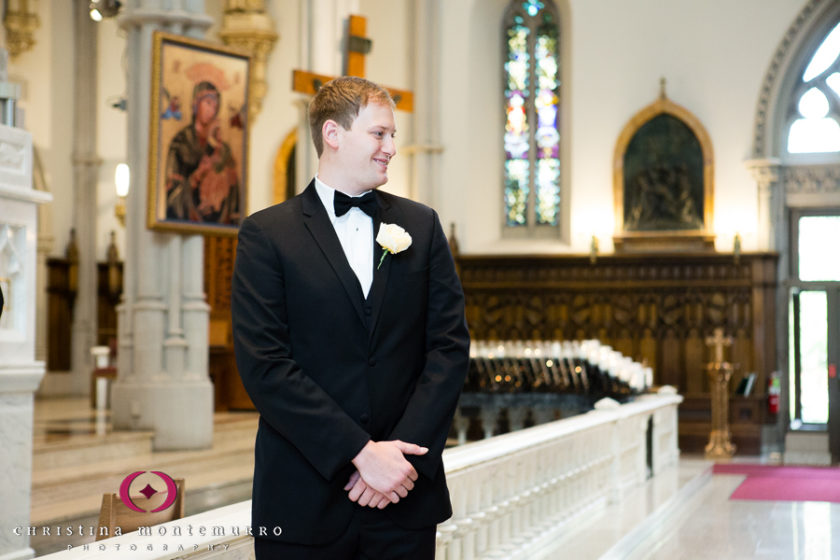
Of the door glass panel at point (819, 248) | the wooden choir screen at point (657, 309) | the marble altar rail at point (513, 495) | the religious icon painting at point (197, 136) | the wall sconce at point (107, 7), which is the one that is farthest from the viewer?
the door glass panel at point (819, 248)

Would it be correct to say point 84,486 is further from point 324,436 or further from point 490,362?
point 324,436

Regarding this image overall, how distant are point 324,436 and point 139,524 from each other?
3.94 ft

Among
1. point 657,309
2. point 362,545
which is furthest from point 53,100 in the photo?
point 362,545

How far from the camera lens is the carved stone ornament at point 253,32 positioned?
53.1 feet

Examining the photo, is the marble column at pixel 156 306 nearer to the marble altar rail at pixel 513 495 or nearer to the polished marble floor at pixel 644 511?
the polished marble floor at pixel 644 511

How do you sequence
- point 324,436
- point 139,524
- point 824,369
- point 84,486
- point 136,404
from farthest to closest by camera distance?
point 824,369, point 136,404, point 84,486, point 139,524, point 324,436

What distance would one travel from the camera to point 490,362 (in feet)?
32.7

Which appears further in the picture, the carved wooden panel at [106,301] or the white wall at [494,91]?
the carved wooden panel at [106,301]

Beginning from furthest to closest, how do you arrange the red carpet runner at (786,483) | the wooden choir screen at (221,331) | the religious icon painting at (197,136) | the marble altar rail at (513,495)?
the wooden choir screen at (221,331)
the red carpet runner at (786,483)
the religious icon painting at (197,136)
the marble altar rail at (513,495)

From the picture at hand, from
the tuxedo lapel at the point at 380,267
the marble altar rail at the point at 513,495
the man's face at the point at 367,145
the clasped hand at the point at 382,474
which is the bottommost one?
the marble altar rail at the point at 513,495

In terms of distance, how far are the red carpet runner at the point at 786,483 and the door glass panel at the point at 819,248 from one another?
303 cm

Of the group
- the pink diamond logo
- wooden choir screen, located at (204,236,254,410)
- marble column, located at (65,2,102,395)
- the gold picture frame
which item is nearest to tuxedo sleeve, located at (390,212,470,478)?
the pink diamond logo

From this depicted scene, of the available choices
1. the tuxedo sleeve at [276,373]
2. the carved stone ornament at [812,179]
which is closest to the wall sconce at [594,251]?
the carved stone ornament at [812,179]

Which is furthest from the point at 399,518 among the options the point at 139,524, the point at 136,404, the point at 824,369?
the point at 824,369
